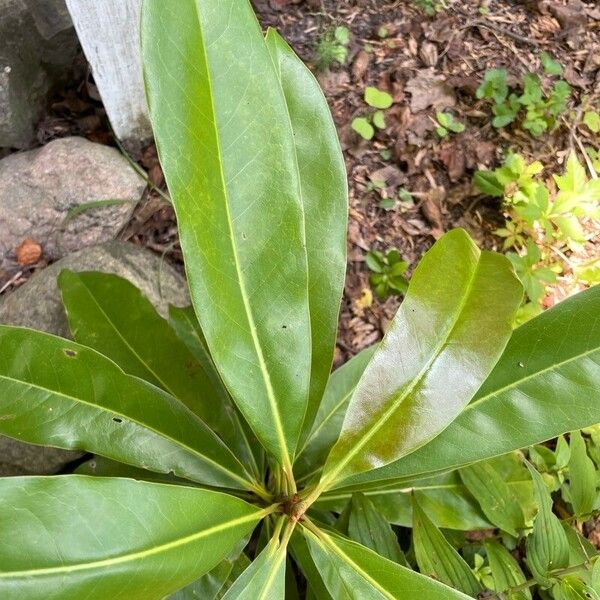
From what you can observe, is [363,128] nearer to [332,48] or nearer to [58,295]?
[332,48]

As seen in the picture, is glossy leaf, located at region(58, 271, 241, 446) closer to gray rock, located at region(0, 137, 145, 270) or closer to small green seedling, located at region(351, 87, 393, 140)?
gray rock, located at region(0, 137, 145, 270)

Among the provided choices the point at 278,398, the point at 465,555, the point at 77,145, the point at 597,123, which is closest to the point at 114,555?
the point at 278,398

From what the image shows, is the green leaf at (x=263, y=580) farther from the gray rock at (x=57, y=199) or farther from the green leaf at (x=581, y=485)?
the gray rock at (x=57, y=199)

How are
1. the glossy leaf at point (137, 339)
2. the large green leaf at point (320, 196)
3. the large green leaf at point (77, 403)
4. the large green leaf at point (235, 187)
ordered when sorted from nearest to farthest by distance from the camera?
the large green leaf at point (235, 187) → the large green leaf at point (77, 403) → the large green leaf at point (320, 196) → the glossy leaf at point (137, 339)

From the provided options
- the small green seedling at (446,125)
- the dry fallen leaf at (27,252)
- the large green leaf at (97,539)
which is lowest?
the small green seedling at (446,125)

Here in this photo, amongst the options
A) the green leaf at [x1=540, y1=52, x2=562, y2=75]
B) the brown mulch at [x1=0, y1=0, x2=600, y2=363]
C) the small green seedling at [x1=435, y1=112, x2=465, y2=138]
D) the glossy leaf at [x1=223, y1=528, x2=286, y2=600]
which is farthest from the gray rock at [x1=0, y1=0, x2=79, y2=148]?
the green leaf at [x1=540, y1=52, x2=562, y2=75]

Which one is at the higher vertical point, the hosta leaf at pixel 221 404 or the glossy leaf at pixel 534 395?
the glossy leaf at pixel 534 395

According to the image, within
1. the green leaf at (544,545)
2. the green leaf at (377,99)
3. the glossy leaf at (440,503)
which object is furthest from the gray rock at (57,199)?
the green leaf at (544,545)

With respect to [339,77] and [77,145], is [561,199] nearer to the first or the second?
[339,77]
